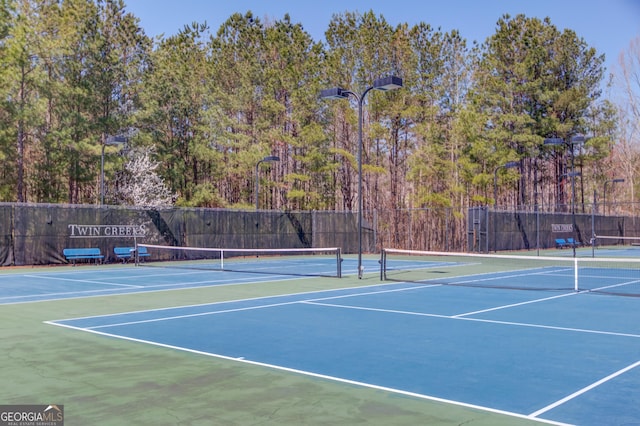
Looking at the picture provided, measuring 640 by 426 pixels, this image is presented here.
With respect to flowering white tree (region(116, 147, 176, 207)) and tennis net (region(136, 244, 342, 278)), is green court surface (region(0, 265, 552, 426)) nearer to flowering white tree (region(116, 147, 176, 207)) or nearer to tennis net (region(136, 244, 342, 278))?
tennis net (region(136, 244, 342, 278))

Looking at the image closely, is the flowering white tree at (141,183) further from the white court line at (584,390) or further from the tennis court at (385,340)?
the white court line at (584,390)

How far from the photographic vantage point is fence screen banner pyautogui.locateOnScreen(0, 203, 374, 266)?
24.3 meters

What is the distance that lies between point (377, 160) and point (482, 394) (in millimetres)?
39078

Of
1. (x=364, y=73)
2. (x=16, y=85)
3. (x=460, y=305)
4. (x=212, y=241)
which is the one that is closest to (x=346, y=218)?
(x=212, y=241)

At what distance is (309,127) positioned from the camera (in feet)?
147

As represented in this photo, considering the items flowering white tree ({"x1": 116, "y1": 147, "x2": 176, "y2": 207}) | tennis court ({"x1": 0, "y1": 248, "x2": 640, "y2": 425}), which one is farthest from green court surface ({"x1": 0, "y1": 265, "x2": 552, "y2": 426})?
flowering white tree ({"x1": 116, "y1": 147, "x2": 176, "y2": 207})

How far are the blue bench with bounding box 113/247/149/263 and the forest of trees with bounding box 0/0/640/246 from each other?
39.7 feet

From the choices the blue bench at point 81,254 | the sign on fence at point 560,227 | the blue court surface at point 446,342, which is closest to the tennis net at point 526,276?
the blue court surface at point 446,342

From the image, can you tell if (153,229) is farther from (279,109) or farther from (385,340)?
(385,340)

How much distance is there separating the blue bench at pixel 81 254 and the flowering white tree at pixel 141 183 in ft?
49.1

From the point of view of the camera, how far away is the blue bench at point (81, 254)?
2476cm

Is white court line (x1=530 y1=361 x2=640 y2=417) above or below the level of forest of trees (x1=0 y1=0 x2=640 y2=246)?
below

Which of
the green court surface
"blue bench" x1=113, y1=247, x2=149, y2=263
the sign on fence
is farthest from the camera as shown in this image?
the sign on fence

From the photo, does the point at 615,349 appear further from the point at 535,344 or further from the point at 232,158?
the point at 232,158
